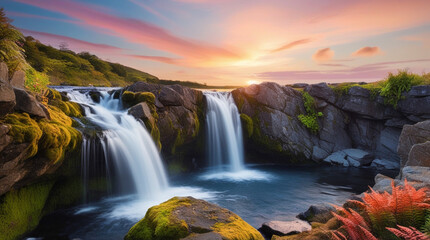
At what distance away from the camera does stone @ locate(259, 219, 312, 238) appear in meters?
7.00

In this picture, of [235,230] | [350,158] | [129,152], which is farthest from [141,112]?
[350,158]

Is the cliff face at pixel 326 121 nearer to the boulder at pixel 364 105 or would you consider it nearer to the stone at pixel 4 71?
the boulder at pixel 364 105

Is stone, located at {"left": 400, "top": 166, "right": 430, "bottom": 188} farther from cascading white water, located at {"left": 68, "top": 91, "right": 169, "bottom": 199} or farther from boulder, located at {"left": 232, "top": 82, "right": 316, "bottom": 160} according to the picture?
boulder, located at {"left": 232, "top": 82, "right": 316, "bottom": 160}

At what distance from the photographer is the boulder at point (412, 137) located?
9.96 meters

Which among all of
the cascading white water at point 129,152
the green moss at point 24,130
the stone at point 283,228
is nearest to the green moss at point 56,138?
the green moss at point 24,130

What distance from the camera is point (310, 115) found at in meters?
19.6

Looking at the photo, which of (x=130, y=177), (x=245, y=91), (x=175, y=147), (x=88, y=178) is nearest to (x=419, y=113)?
(x=245, y=91)

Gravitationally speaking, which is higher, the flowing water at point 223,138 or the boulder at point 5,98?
the boulder at point 5,98

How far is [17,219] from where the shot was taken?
6.68 meters

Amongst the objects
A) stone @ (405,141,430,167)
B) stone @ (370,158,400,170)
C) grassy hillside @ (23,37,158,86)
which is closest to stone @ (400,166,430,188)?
stone @ (405,141,430,167)

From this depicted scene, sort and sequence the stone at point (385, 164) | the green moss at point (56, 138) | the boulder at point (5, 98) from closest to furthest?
1. the boulder at point (5, 98)
2. the green moss at point (56, 138)
3. the stone at point (385, 164)

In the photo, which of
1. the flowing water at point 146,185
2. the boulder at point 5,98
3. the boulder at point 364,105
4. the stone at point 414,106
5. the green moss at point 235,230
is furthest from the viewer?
the boulder at point 364,105

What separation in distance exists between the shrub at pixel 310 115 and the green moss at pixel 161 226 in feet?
51.2

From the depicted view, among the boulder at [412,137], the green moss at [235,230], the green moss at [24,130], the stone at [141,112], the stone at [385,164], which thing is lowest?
the stone at [385,164]
